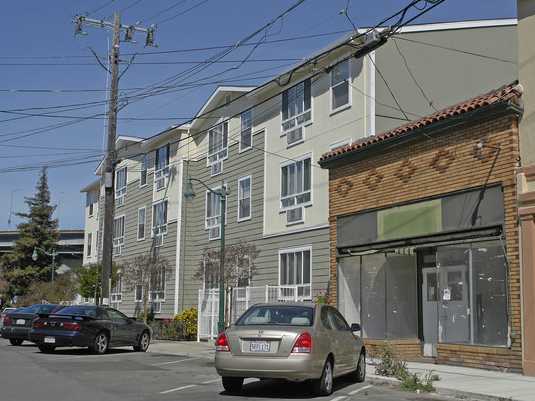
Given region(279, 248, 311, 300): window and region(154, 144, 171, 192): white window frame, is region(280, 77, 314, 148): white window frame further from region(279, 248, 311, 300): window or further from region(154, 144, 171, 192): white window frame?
region(154, 144, 171, 192): white window frame

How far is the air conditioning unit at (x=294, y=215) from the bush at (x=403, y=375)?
1122cm

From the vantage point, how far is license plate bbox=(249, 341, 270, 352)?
11.0 metres

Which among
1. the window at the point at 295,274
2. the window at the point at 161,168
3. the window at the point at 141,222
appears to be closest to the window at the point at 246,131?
the window at the point at 295,274

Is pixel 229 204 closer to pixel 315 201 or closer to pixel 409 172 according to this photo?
pixel 315 201

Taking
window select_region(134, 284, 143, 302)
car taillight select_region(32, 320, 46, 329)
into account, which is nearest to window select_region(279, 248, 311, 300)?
car taillight select_region(32, 320, 46, 329)

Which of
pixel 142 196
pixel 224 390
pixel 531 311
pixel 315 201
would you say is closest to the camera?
pixel 224 390

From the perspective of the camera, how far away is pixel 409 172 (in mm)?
17844

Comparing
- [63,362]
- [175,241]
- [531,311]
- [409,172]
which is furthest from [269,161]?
[531,311]

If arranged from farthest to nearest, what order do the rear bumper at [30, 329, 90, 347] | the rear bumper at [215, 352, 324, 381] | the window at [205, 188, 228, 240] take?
the window at [205, 188, 228, 240] → the rear bumper at [30, 329, 90, 347] → the rear bumper at [215, 352, 324, 381]

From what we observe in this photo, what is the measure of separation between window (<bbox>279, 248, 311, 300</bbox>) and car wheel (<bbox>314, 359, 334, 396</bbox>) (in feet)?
42.8

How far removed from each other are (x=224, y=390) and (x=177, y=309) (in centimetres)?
2233

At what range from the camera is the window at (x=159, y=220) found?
36750 mm

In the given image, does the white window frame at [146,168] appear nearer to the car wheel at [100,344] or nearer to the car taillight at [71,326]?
the car wheel at [100,344]

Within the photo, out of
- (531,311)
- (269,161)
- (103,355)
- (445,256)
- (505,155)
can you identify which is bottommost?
(103,355)
